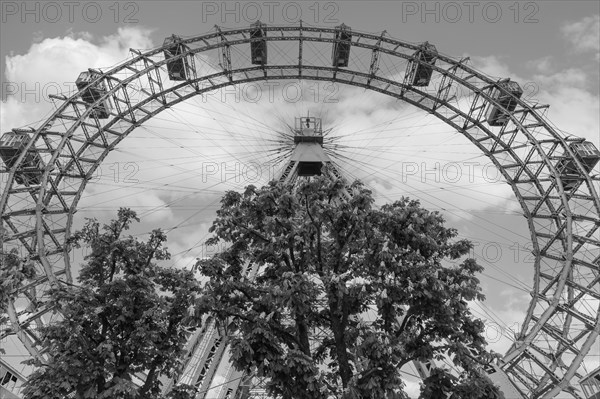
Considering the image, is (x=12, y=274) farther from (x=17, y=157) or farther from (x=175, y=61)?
(x=175, y=61)

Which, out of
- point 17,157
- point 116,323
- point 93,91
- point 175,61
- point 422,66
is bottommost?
point 116,323

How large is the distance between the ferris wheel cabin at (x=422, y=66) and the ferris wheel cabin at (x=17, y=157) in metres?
23.3

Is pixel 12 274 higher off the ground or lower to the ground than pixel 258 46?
lower

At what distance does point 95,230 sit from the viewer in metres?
16.7

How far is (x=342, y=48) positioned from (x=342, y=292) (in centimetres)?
2292

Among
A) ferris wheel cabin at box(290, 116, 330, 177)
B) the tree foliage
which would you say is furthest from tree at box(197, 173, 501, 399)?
ferris wheel cabin at box(290, 116, 330, 177)

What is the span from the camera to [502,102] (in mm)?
32719

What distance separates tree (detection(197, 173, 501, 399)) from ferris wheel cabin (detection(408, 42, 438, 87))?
1981 centimetres

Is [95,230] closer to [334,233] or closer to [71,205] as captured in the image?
[334,233]

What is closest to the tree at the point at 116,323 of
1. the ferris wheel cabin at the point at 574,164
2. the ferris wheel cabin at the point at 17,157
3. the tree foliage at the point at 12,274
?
the tree foliage at the point at 12,274

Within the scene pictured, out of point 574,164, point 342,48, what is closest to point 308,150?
point 342,48

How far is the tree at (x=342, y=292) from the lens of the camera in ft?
40.7

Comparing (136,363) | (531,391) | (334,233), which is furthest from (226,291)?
(531,391)

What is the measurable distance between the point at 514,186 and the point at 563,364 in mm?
10805
